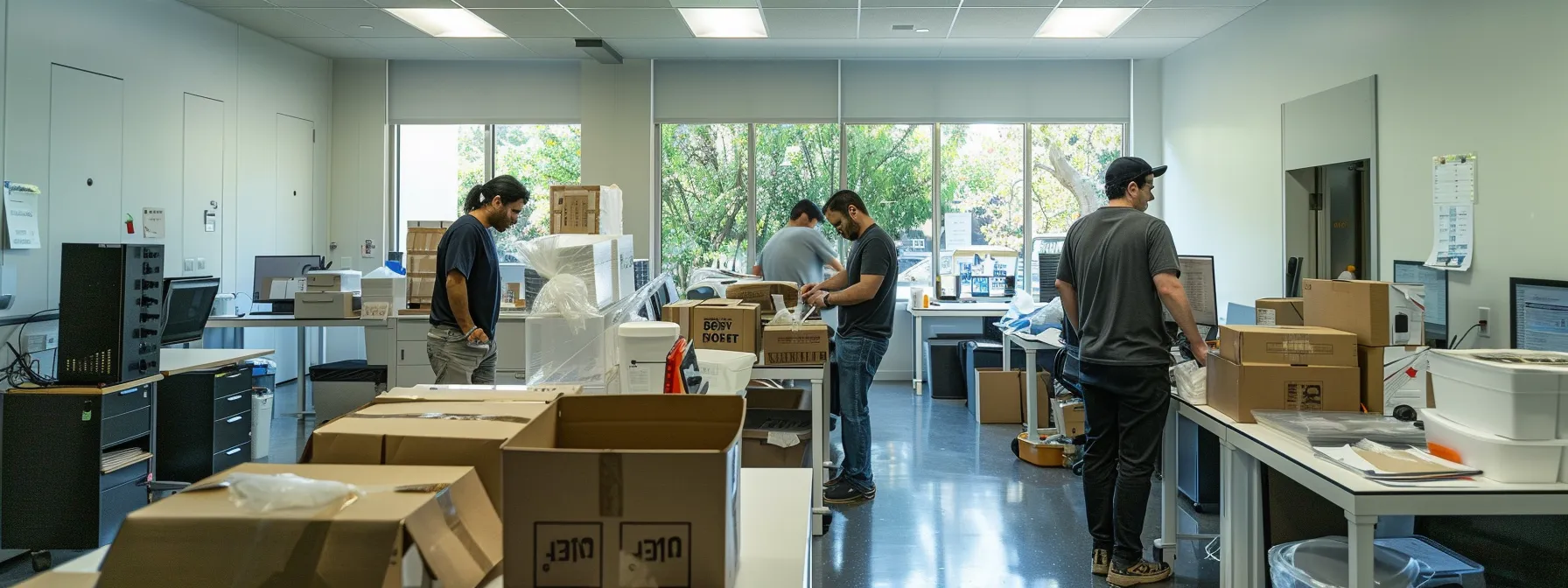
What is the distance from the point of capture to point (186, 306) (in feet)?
14.1

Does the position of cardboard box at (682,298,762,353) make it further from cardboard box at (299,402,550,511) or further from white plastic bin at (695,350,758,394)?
cardboard box at (299,402,550,511)

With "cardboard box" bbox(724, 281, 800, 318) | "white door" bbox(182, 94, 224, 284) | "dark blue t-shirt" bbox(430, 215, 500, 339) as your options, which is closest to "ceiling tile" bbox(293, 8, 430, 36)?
"white door" bbox(182, 94, 224, 284)

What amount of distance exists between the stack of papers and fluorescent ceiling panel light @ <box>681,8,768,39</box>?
4.47 meters

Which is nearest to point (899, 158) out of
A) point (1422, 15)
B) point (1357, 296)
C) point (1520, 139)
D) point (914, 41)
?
point (914, 41)

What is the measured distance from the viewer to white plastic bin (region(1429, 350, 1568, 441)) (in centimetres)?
186

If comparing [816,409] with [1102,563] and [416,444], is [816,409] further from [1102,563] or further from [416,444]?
[416,444]

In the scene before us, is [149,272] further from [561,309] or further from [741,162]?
[741,162]

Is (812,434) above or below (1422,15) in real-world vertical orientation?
below

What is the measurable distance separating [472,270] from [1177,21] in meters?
4.90

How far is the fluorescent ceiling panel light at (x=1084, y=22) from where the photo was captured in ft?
18.8

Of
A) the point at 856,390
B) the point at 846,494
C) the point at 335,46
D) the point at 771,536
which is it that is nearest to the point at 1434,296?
the point at 856,390

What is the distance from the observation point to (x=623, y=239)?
146 inches

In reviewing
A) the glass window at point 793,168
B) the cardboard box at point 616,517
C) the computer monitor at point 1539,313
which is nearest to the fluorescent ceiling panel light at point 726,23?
the glass window at point 793,168

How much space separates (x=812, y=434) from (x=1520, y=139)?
308 cm
